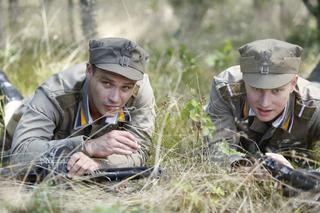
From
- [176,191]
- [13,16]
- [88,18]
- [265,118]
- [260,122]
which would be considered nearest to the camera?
[176,191]

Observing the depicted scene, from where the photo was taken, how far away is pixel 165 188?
3.40 metres

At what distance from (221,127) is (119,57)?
0.86m

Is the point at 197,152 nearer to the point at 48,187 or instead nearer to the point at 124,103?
the point at 124,103

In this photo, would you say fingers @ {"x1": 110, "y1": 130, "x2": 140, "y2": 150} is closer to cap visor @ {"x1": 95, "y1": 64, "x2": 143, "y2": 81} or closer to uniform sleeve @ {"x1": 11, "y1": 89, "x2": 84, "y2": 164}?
uniform sleeve @ {"x1": 11, "y1": 89, "x2": 84, "y2": 164}

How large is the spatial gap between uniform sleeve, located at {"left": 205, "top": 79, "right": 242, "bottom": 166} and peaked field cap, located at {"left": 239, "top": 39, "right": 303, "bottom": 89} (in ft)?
1.24

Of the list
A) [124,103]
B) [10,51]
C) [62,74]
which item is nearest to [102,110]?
[124,103]

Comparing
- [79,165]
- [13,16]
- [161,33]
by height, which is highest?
[13,16]

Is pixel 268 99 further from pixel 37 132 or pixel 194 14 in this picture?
pixel 194 14

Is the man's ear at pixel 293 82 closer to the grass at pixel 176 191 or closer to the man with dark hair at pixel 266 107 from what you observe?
the man with dark hair at pixel 266 107

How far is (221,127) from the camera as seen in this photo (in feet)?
13.7

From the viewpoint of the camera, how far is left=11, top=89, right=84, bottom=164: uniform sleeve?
3840 millimetres

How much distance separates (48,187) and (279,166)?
1336 millimetres

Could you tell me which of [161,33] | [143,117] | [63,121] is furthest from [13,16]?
[143,117]

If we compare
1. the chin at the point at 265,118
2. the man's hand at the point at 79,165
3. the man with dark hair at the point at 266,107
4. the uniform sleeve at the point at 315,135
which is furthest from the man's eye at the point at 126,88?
the uniform sleeve at the point at 315,135
